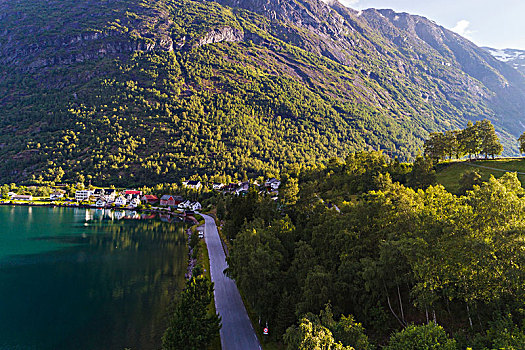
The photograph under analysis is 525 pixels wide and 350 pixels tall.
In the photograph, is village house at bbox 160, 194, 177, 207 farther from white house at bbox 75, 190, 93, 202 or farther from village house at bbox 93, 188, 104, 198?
white house at bbox 75, 190, 93, 202

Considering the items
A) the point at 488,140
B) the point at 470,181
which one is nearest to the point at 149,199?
the point at 488,140

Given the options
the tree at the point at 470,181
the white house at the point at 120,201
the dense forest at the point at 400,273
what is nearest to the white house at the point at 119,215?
the white house at the point at 120,201

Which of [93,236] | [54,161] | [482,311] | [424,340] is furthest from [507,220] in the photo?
[54,161]

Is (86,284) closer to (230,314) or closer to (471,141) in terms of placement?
(230,314)

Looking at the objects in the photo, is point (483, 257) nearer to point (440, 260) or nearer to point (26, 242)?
point (440, 260)

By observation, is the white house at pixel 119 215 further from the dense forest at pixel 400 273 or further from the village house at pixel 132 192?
the dense forest at pixel 400 273

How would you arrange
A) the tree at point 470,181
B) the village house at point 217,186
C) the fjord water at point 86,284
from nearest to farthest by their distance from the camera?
1. the fjord water at point 86,284
2. the tree at point 470,181
3. the village house at point 217,186
